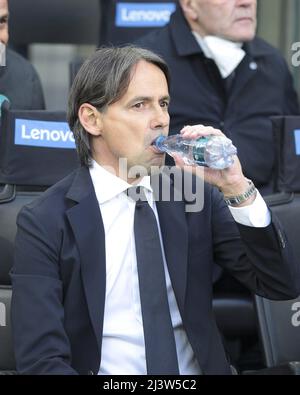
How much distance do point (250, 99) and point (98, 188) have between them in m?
1.53

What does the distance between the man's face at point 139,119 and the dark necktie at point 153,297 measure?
15 cm

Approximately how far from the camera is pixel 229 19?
4.16 metres

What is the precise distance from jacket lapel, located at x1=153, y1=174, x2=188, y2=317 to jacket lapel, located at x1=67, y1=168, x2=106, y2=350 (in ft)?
0.60

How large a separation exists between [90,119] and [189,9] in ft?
5.45

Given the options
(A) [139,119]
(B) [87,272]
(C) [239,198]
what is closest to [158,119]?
(A) [139,119]

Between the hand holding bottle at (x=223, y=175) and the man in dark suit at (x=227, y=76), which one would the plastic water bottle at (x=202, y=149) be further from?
the man in dark suit at (x=227, y=76)

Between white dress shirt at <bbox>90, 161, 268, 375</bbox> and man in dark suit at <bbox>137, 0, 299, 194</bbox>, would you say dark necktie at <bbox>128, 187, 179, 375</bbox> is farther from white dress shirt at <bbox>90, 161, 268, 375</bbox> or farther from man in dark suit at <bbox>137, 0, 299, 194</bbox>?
man in dark suit at <bbox>137, 0, 299, 194</bbox>

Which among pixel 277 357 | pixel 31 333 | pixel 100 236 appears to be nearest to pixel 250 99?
pixel 277 357

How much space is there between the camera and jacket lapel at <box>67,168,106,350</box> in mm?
2562

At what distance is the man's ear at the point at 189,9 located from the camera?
425 cm

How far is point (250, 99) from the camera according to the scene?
4086mm

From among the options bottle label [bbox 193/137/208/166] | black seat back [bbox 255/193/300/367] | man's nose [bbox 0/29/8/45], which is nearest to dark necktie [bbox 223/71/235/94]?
man's nose [bbox 0/29/8/45]

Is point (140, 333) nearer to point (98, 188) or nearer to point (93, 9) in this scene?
point (98, 188)

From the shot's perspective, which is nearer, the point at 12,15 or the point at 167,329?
the point at 167,329
